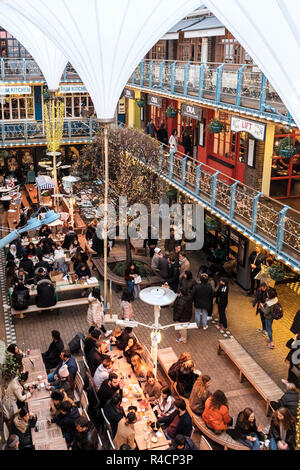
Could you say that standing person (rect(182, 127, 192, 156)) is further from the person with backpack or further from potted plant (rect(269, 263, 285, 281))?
the person with backpack

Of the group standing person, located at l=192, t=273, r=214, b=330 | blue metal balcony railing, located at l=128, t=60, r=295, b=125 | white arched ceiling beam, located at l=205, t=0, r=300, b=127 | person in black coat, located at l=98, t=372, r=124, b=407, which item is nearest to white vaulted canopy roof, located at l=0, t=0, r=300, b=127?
blue metal balcony railing, located at l=128, t=60, r=295, b=125

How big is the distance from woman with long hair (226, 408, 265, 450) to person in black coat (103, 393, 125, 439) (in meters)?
2.17

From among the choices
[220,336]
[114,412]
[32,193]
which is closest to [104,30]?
[114,412]

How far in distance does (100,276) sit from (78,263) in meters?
1.45

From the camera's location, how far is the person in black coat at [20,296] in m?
14.7

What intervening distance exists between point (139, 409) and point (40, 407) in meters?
2.02

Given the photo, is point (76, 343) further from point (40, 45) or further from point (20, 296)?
point (40, 45)

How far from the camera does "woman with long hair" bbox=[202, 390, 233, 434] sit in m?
9.77

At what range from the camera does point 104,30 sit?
1159 centimetres

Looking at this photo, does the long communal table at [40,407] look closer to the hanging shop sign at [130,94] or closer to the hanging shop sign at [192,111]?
the hanging shop sign at [192,111]

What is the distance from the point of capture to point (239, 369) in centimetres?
1255

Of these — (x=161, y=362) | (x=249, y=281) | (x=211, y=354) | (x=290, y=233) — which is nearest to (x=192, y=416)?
(x=161, y=362)

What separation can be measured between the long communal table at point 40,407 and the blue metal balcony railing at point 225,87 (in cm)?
834

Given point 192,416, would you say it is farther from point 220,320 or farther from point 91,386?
point 220,320
